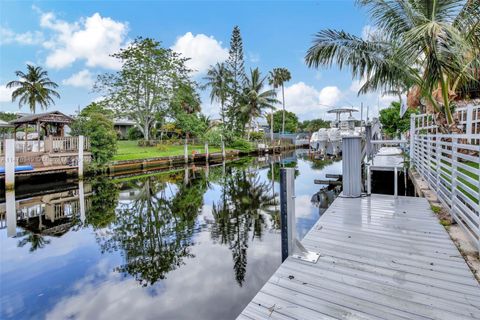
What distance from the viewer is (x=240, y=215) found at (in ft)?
22.0

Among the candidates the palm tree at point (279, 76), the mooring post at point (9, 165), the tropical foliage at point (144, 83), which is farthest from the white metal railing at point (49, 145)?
the palm tree at point (279, 76)

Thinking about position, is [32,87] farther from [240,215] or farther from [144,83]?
[240,215]

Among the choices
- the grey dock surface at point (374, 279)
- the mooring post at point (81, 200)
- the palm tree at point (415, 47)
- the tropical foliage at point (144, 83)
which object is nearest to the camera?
the grey dock surface at point (374, 279)

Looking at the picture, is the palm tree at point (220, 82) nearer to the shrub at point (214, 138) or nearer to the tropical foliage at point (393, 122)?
the shrub at point (214, 138)

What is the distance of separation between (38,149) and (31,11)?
6316 mm

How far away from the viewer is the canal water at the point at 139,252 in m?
3.26

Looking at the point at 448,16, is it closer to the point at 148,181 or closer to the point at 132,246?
the point at 132,246

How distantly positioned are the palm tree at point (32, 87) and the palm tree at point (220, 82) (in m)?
18.2

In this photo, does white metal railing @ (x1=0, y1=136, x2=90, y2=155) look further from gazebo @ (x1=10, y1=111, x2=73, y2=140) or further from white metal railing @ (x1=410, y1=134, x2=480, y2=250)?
white metal railing @ (x1=410, y1=134, x2=480, y2=250)

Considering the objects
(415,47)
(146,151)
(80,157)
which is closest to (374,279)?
(415,47)

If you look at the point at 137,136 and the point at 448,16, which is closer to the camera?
the point at 448,16

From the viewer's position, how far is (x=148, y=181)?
1191 cm

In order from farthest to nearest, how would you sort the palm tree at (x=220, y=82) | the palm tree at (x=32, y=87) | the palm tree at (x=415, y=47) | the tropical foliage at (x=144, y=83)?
1. the palm tree at (x=220, y=82)
2. the palm tree at (x=32, y=87)
3. the tropical foliage at (x=144, y=83)
4. the palm tree at (x=415, y=47)

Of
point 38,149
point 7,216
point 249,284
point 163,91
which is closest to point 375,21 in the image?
point 249,284
